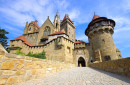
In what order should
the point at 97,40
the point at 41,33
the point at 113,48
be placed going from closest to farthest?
1. the point at 113,48
2. the point at 97,40
3. the point at 41,33

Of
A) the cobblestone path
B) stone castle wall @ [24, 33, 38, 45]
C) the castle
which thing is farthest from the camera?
stone castle wall @ [24, 33, 38, 45]

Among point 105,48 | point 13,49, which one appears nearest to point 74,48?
point 105,48

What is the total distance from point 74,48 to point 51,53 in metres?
6.69

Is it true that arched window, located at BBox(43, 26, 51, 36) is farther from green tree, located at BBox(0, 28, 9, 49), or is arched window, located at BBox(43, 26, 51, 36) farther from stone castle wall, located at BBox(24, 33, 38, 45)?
green tree, located at BBox(0, 28, 9, 49)

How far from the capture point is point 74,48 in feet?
57.4

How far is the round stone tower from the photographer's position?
13.3 metres

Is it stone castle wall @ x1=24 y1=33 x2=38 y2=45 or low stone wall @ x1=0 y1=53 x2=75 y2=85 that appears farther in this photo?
stone castle wall @ x1=24 y1=33 x2=38 y2=45

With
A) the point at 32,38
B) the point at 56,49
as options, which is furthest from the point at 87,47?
the point at 32,38

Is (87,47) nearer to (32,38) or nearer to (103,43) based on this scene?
(103,43)

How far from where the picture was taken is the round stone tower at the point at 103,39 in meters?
13.3

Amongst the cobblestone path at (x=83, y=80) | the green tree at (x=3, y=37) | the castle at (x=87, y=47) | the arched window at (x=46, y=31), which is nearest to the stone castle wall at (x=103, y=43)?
the castle at (x=87, y=47)

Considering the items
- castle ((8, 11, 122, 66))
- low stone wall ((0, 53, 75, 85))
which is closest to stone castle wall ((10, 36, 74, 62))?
castle ((8, 11, 122, 66))

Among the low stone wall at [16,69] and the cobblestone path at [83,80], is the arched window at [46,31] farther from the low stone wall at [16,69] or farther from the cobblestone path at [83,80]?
the cobblestone path at [83,80]

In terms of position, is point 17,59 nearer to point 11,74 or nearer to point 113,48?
point 11,74
